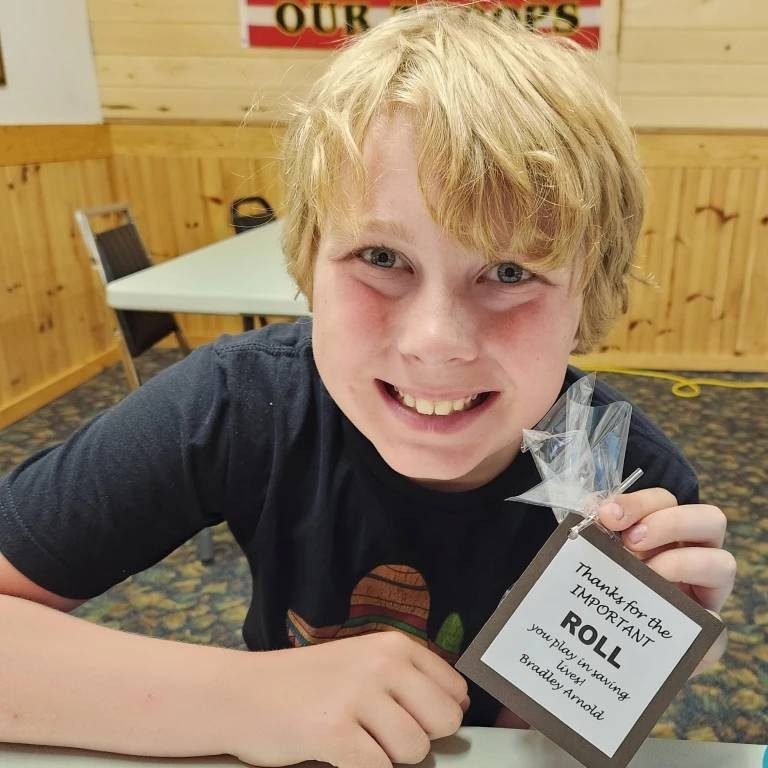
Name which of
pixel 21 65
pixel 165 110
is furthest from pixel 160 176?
pixel 21 65

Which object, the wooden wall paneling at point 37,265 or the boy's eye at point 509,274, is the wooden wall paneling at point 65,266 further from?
the boy's eye at point 509,274

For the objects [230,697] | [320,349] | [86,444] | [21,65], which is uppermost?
[21,65]

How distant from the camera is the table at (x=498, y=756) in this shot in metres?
0.50

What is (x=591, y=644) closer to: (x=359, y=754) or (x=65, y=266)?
(x=359, y=754)

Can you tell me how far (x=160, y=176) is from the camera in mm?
3672

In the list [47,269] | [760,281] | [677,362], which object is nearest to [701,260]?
[760,281]

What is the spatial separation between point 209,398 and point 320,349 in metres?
0.18

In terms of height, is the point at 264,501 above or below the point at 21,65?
below

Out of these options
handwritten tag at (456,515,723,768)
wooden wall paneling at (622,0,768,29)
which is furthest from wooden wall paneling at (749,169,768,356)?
handwritten tag at (456,515,723,768)

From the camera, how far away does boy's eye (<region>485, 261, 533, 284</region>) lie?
0.55 m

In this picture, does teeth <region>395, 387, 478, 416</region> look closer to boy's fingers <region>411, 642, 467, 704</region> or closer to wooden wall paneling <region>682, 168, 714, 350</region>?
boy's fingers <region>411, 642, 467, 704</region>

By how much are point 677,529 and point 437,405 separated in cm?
20

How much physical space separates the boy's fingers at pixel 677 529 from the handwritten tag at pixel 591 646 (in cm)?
4

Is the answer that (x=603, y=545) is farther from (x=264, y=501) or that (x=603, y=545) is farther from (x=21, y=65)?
(x=21, y=65)
